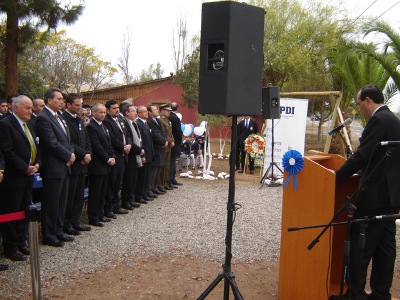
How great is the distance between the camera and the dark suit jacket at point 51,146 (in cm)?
549

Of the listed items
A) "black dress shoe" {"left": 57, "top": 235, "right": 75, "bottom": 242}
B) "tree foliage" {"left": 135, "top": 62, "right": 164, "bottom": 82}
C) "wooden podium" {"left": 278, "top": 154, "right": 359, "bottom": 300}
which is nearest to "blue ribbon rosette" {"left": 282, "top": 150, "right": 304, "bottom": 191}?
"wooden podium" {"left": 278, "top": 154, "right": 359, "bottom": 300}

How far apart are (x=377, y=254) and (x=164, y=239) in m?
3.24

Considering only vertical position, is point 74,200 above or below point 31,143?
below

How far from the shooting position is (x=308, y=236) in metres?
3.79

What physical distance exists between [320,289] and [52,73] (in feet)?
77.7

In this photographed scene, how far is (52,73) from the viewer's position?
2445 centimetres

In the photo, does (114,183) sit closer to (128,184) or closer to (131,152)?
(128,184)

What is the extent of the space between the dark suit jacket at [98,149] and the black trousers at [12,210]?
1472mm

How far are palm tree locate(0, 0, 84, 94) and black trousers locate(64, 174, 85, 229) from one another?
7.55m

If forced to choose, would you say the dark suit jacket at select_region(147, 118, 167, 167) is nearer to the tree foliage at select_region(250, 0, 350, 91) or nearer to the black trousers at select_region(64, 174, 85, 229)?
the black trousers at select_region(64, 174, 85, 229)

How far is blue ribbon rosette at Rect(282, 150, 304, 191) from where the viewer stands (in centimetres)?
380

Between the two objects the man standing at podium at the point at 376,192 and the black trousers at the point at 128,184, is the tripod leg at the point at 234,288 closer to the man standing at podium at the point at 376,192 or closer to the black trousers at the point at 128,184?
the man standing at podium at the point at 376,192

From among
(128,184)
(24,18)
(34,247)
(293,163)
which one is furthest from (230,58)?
(24,18)

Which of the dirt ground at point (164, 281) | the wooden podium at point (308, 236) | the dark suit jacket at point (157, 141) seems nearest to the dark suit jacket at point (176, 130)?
the dark suit jacket at point (157, 141)
